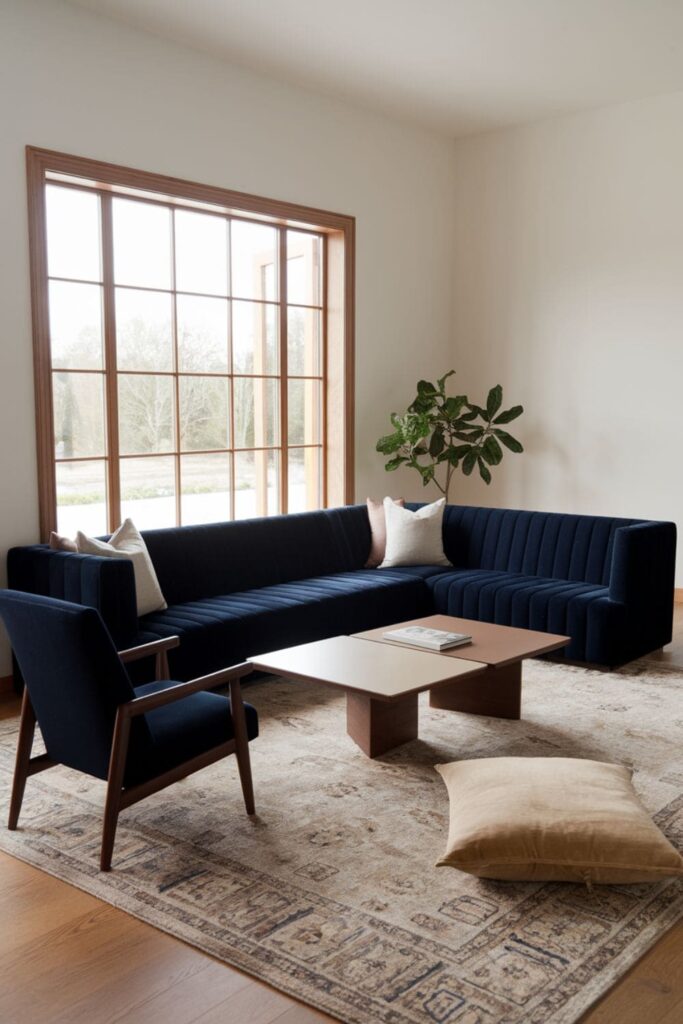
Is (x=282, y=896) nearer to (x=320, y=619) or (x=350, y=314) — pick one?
(x=320, y=619)

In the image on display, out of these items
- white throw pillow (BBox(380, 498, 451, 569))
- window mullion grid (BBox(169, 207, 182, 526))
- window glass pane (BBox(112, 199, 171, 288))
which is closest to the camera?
window glass pane (BBox(112, 199, 171, 288))

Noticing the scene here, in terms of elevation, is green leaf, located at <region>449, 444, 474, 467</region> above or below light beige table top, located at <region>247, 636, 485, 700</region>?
above

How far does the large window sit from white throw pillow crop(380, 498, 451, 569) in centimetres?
89

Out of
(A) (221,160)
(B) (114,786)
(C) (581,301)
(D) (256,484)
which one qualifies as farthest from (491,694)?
(C) (581,301)

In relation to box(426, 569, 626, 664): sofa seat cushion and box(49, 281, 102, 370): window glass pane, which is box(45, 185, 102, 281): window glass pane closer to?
box(49, 281, 102, 370): window glass pane

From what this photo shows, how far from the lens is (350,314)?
7012 mm

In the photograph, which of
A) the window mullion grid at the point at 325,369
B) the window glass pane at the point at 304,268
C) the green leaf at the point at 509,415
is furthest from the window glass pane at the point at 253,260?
the green leaf at the point at 509,415

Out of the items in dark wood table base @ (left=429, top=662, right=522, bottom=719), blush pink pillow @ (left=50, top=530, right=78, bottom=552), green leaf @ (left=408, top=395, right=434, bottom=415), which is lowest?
dark wood table base @ (left=429, top=662, right=522, bottom=719)

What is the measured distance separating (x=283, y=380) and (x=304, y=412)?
1.23 feet

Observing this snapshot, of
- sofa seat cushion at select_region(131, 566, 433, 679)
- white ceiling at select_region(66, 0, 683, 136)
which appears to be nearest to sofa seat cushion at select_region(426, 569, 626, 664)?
sofa seat cushion at select_region(131, 566, 433, 679)

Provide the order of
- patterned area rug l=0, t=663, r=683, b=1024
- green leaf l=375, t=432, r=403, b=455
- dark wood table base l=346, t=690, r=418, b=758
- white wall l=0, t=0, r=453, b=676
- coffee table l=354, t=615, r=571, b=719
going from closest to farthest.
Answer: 1. patterned area rug l=0, t=663, r=683, b=1024
2. dark wood table base l=346, t=690, r=418, b=758
3. coffee table l=354, t=615, r=571, b=719
4. white wall l=0, t=0, r=453, b=676
5. green leaf l=375, t=432, r=403, b=455

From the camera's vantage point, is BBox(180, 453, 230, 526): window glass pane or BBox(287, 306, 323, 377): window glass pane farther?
BBox(287, 306, 323, 377): window glass pane

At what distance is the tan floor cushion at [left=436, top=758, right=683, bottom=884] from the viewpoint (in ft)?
9.23

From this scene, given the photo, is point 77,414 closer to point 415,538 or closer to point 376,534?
point 376,534
